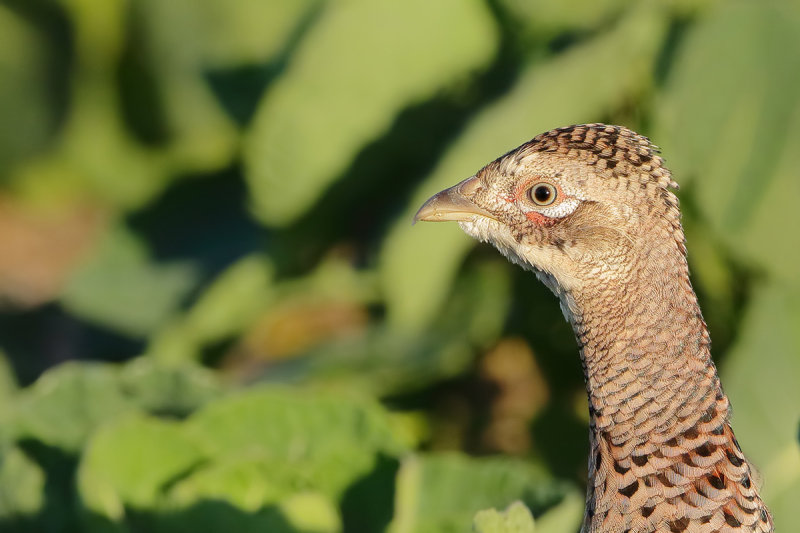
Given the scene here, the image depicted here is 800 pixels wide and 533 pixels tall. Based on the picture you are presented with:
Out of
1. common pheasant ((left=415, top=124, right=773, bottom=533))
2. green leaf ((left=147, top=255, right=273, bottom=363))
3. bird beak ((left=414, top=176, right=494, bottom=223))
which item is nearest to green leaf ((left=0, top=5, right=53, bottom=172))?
green leaf ((left=147, top=255, right=273, bottom=363))

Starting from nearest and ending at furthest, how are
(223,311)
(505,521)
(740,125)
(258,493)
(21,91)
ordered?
(505,521), (258,493), (740,125), (223,311), (21,91)

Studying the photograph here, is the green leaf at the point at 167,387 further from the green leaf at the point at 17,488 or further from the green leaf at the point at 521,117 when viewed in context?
the green leaf at the point at 521,117

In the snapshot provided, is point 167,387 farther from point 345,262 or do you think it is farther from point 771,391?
point 771,391

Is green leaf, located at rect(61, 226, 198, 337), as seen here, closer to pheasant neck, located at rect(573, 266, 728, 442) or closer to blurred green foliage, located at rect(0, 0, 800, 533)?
blurred green foliage, located at rect(0, 0, 800, 533)

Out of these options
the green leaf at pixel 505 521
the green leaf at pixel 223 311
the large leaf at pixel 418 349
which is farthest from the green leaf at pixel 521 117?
the green leaf at pixel 505 521

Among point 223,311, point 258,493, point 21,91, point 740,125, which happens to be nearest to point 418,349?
point 223,311

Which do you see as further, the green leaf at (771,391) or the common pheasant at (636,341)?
the green leaf at (771,391)

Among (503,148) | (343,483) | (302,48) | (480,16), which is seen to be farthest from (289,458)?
(480,16)
